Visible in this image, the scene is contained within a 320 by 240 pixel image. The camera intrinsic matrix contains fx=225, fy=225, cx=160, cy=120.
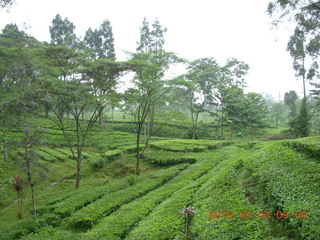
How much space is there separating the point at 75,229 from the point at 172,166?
9.17 metres

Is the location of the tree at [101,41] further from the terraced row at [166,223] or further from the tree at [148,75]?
the terraced row at [166,223]

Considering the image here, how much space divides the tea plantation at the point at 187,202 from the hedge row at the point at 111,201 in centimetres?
4

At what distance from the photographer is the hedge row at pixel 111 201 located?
965 centimetres

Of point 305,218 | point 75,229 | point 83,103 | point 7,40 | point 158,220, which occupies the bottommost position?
point 75,229

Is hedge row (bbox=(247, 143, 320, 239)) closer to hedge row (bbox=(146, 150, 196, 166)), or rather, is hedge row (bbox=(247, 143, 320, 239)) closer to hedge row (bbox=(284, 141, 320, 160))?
hedge row (bbox=(284, 141, 320, 160))

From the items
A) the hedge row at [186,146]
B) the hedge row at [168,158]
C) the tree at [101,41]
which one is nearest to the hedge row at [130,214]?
the hedge row at [168,158]

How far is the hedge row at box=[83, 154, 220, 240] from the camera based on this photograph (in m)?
8.03

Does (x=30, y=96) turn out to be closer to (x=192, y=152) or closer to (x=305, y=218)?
(x=305, y=218)

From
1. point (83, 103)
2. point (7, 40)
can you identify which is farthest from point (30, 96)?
point (7, 40)

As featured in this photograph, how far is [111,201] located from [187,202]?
455cm

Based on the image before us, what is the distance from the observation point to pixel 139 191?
41.1 feet

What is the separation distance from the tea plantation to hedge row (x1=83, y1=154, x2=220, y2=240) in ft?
0.15

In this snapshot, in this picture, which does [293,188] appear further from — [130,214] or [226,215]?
[130,214]

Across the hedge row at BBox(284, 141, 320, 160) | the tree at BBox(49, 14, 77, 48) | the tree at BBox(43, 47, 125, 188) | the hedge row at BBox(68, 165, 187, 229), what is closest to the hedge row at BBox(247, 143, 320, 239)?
the hedge row at BBox(284, 141, 320, 160)
